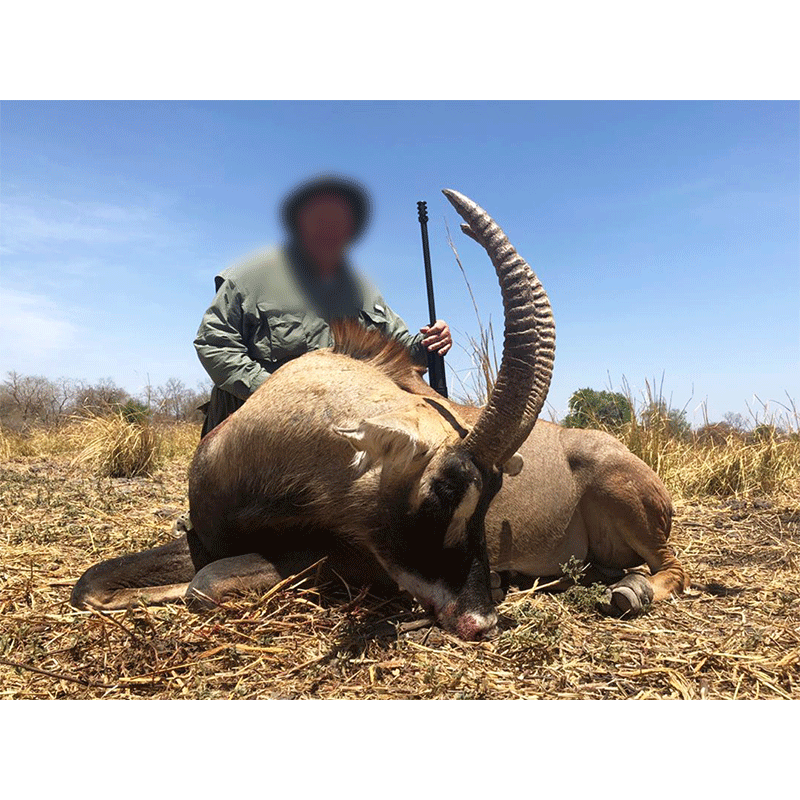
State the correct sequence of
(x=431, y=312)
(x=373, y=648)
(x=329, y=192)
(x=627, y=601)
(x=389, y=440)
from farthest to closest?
1. (x=431, y=312)
2. (x=329, y=192)
3. (x=627, y=601)
4. (x=389, y=440)
5. (x=373, y=648)

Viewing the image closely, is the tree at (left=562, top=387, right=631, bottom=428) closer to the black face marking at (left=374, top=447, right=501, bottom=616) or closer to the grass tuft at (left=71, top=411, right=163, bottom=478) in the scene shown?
the grass tuft at (left=71, top=411, right=163, bottom=478)

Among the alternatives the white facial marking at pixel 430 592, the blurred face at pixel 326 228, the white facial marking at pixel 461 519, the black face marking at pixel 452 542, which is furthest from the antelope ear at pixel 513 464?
the blurred face at pixel 326 228

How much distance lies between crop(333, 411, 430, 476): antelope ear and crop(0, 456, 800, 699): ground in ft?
2.36

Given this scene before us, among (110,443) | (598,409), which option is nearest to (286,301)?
(110,443)

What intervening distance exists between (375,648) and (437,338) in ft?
8.68

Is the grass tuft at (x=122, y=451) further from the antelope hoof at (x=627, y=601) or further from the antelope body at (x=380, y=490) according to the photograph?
the antelope hoof at (x=627, y=601)

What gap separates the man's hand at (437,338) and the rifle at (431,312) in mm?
66

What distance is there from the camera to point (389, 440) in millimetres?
3135

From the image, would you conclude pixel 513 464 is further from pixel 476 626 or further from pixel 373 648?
pixel 373 648

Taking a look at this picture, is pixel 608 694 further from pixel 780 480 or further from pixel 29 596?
Answer: pixel 780 480

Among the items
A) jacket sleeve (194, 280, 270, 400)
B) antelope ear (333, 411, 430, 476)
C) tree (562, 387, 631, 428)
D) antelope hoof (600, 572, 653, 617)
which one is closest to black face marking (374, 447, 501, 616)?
antelope ear (333, 411, 430, 476)

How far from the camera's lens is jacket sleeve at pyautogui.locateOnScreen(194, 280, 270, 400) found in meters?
4.58

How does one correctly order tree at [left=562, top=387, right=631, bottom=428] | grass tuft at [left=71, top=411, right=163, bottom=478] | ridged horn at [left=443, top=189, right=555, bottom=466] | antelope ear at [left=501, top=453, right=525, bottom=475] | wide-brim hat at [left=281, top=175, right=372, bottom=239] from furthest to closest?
tree at [left=562, top=387, right=631, bottom=428] < grass tuft at [left=71, top=411, right=163, bottom=478] < wide-brim hat at [left=281, top=175, right=372, bottom=239] < antelope ear at [left=501, top=453, right=525, bottom=475] < ridged horn at [left=443, top=189, right=555, bottom=466]

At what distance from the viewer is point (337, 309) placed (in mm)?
5109
